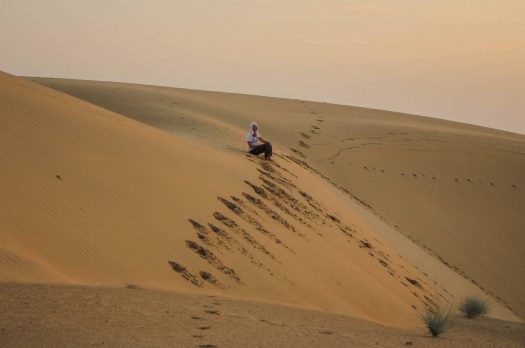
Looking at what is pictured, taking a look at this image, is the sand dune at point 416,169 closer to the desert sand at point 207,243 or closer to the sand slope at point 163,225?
the desert sand at point 207,243

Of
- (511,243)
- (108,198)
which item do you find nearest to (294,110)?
(511,243)

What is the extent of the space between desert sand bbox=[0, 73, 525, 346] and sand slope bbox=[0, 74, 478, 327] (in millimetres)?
33

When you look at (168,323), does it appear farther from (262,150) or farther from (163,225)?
(262,150)

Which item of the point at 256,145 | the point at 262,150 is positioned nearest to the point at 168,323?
the point at 256,145

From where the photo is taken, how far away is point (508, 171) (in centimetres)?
3234

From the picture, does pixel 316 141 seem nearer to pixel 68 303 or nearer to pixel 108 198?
pixel 108 198

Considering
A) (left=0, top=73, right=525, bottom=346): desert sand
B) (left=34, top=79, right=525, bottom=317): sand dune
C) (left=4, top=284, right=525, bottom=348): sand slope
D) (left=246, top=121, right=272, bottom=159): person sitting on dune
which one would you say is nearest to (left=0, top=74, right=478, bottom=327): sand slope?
(left=0, top=73, right=525, bottom=346): desert sand

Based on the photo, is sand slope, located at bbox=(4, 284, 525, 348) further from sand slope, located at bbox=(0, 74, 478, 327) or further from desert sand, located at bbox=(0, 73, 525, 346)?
sand slope, located at bbox=(0, 74, 478, 327)

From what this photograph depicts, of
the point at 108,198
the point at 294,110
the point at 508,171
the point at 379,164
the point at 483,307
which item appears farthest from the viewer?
the point at 294,110

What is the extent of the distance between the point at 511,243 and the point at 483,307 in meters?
12.0

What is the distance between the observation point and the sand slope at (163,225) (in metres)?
9.91

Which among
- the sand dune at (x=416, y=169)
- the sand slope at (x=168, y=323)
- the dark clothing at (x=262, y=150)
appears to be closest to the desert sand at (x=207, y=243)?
the sand slope at (x=168, y=323)

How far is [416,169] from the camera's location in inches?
1197

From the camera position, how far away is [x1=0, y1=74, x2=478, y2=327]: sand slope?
9.91 meters
